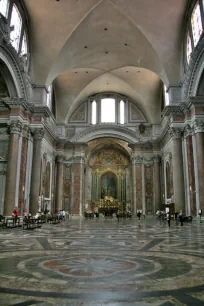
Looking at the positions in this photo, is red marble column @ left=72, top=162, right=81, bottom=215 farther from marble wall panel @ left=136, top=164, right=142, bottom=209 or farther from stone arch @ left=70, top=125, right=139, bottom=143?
marble wall panel @ left=136, top=164, right=142, bottom=209

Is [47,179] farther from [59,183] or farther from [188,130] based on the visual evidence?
[188,130]

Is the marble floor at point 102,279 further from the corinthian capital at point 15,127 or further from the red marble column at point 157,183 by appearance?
the red marble column at point 157,183

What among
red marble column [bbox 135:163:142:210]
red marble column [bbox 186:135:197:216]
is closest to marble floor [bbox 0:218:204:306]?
red marble column [bbox 186:135:197:216]

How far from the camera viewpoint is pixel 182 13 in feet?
59.3

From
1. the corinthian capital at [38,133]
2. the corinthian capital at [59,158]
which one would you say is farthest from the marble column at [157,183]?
the corinthian capital at [38,133]

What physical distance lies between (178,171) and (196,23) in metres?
10.0

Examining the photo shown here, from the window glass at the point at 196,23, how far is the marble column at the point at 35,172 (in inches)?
498

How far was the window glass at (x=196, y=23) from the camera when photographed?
16739 millimetres

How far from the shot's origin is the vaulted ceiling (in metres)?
17.7

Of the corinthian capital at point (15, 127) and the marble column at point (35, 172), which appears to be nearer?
the corinthian capital at point (15, 127)

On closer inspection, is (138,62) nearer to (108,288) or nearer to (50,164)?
(50,164)

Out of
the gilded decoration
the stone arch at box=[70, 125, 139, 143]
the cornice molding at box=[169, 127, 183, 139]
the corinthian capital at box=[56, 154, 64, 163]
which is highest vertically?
the stone arch at box=[70, 125, 139, 143]

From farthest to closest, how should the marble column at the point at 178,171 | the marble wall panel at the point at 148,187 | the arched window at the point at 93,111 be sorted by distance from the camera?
the arched window at the point at 93,111 → the marble wall panel at the point at 148,187 → the marble column at the point at 178,171

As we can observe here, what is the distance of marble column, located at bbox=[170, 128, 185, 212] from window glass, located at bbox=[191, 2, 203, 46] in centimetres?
647
